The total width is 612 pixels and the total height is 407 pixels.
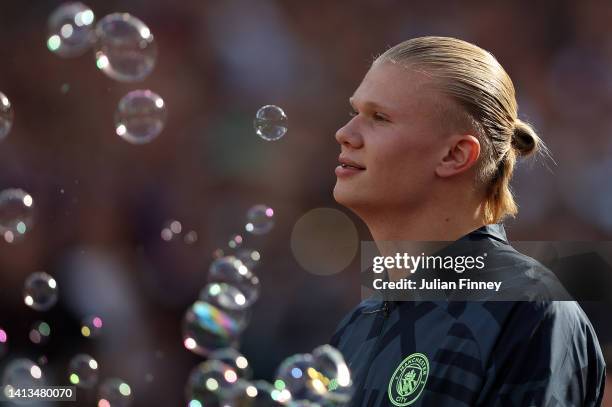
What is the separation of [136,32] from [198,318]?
3.51 feet

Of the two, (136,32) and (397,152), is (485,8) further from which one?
(397,152)

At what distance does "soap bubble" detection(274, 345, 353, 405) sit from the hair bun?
2.19ft

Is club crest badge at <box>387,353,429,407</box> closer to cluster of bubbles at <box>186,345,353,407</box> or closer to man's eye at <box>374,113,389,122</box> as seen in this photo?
cluster of bubbles at <box>186,345,353,407</box>

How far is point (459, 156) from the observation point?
72.0 inches

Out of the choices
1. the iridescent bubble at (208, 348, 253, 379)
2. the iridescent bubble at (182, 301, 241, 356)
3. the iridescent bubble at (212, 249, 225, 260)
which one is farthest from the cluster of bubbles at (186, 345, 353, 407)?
the iridescent bubble at (212, 249, 225, 260)

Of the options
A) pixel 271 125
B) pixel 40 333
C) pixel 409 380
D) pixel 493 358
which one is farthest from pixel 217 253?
pixel 493 358

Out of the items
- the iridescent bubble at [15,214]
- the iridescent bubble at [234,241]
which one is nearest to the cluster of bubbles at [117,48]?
the iridescent bubble at [15,214]

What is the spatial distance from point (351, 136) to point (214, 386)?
2.14ft

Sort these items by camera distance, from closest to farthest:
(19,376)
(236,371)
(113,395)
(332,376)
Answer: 1. (332,376)
2. (236,371)
3. (19,376)
4. (113,395)

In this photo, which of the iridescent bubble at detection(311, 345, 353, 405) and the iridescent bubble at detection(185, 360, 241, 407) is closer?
the iridescent bubble at detection(311, 345, 353, 405)

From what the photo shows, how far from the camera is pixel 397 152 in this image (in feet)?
5.97

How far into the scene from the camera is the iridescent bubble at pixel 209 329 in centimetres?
211

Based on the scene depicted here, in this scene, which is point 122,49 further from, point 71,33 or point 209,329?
point 209,329

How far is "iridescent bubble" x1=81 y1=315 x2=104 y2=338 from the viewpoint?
3.90m
